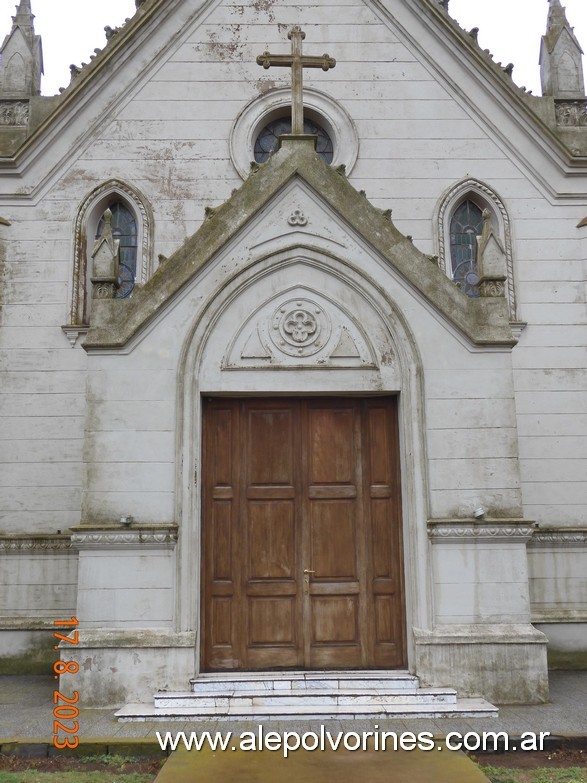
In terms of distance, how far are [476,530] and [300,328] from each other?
3.35 meters

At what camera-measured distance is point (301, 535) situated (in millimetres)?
9867

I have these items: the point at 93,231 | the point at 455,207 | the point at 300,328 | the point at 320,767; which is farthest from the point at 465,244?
the point at 320,767

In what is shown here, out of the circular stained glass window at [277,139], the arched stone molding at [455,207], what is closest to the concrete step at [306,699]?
the arched stone molding at [455,207]

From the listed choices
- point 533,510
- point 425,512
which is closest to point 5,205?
point 425,512

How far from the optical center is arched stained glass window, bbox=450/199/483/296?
13.1 metres

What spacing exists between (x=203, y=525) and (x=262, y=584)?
1047 millimetres

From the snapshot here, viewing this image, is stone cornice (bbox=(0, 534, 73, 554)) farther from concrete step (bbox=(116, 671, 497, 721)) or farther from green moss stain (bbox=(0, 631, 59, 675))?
concrete step (bbox=(116, 671, 497, 721))

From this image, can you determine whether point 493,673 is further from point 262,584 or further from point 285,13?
point 285,13

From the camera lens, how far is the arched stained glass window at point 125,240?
13000 millimetres

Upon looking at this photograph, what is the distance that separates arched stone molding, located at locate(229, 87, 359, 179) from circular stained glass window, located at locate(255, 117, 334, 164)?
0.53ft

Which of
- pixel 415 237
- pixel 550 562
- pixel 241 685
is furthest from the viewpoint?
pixel 415 237

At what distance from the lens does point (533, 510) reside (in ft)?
40.0

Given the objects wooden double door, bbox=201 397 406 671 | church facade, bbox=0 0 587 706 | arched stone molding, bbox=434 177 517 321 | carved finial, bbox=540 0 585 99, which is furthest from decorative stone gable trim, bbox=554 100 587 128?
wooden double door, bbox=201 397 406 671

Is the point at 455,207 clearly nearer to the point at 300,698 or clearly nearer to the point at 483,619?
the point at 483,619
